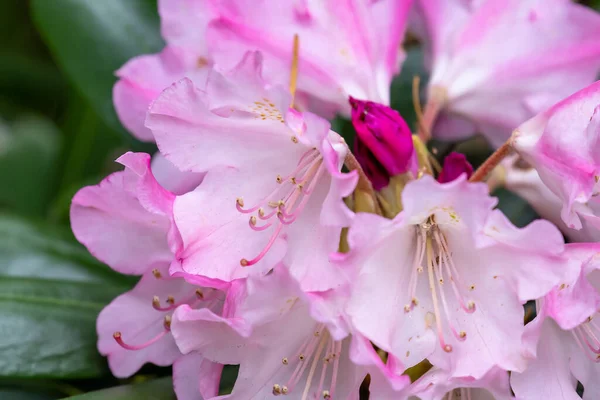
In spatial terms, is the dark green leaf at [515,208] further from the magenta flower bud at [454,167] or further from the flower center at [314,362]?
the flower center at [314,362]

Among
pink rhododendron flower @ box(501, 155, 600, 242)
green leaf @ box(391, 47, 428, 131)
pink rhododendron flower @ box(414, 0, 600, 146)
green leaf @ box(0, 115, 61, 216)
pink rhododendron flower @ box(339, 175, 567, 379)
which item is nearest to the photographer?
pink rhododendron flower @ box(339, 175, 567, 379)

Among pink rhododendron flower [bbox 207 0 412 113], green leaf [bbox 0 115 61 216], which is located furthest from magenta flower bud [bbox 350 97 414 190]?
green leaf [bbox 0 115 61 216]

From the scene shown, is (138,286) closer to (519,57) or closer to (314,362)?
(314,362)

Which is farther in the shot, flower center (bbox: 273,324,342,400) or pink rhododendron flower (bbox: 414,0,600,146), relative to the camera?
pink rhododendron flower (bbox: 414,0,600,146)

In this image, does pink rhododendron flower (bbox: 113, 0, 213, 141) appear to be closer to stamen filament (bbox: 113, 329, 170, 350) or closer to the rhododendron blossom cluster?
the rhododendron blossom cluster

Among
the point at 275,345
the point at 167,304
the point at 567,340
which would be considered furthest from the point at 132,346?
the point at 567,340
